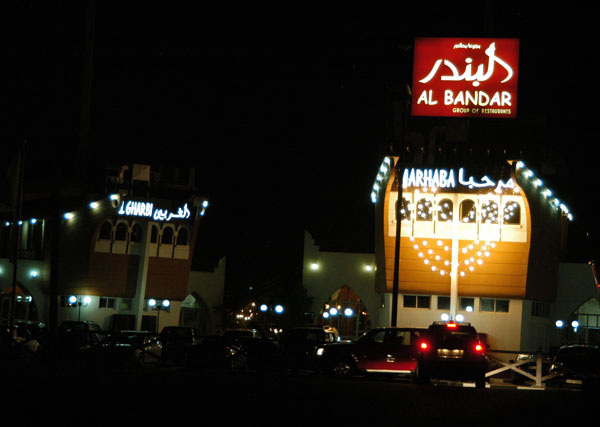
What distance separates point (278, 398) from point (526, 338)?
31.1 meters

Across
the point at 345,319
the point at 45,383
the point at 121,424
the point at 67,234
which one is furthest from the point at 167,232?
the point at 121,424

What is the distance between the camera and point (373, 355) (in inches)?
1134

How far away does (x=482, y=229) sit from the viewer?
44.4m

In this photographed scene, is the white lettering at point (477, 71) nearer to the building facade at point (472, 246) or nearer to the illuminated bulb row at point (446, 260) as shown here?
the building facade at point (472, 246)

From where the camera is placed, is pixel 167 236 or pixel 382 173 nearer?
pixel 382 173

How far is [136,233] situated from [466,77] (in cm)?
2648

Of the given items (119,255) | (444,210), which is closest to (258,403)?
(444,210)

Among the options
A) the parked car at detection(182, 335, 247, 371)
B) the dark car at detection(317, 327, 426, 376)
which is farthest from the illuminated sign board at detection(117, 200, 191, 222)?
the dark car at detection(317, 327, 426, 376)

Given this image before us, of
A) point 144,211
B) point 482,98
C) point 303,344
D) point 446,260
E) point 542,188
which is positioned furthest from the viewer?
point 144,211

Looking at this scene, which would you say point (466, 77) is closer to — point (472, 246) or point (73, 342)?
point (472, 246)

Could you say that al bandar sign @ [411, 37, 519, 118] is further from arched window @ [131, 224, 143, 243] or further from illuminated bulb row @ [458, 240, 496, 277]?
arched window @ [131, 224, 143, 243]

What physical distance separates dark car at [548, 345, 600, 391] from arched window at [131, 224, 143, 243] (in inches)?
1264

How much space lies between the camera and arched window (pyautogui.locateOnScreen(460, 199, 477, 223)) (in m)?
44.6

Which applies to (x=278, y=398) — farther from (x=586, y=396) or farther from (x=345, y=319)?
(x=345, y=319)
